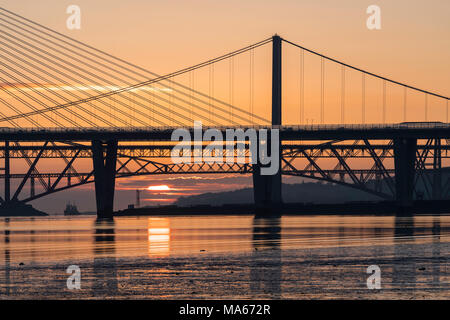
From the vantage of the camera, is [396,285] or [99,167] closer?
[396,285]

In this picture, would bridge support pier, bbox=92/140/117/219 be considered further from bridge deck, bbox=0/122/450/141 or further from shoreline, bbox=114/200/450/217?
shoreline, bbox=114/200/450/217

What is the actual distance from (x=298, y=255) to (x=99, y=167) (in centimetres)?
10278

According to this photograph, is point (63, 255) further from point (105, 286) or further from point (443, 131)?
point (443, 131)

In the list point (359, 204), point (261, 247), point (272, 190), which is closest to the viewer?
point (261, 247)

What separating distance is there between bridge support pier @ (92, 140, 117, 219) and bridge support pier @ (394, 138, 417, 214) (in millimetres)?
47054

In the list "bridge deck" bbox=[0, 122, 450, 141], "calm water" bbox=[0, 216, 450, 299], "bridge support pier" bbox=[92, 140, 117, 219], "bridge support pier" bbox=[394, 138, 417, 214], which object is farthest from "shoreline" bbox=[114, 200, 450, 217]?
"calm water" bbox=[0, 216, 450, 299]

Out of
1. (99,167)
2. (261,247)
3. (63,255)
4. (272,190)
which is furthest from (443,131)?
(63,255)

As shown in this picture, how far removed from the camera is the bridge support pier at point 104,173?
139 metres

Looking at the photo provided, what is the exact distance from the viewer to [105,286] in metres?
26.4

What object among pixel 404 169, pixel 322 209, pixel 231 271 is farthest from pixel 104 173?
pixel 231 271

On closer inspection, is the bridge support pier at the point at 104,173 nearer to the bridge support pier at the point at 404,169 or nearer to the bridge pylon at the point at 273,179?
the bridge pylon at the point at 273,179

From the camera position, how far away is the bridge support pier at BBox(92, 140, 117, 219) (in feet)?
457

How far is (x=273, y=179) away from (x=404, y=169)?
22512mm

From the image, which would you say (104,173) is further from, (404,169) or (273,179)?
(404,169)
